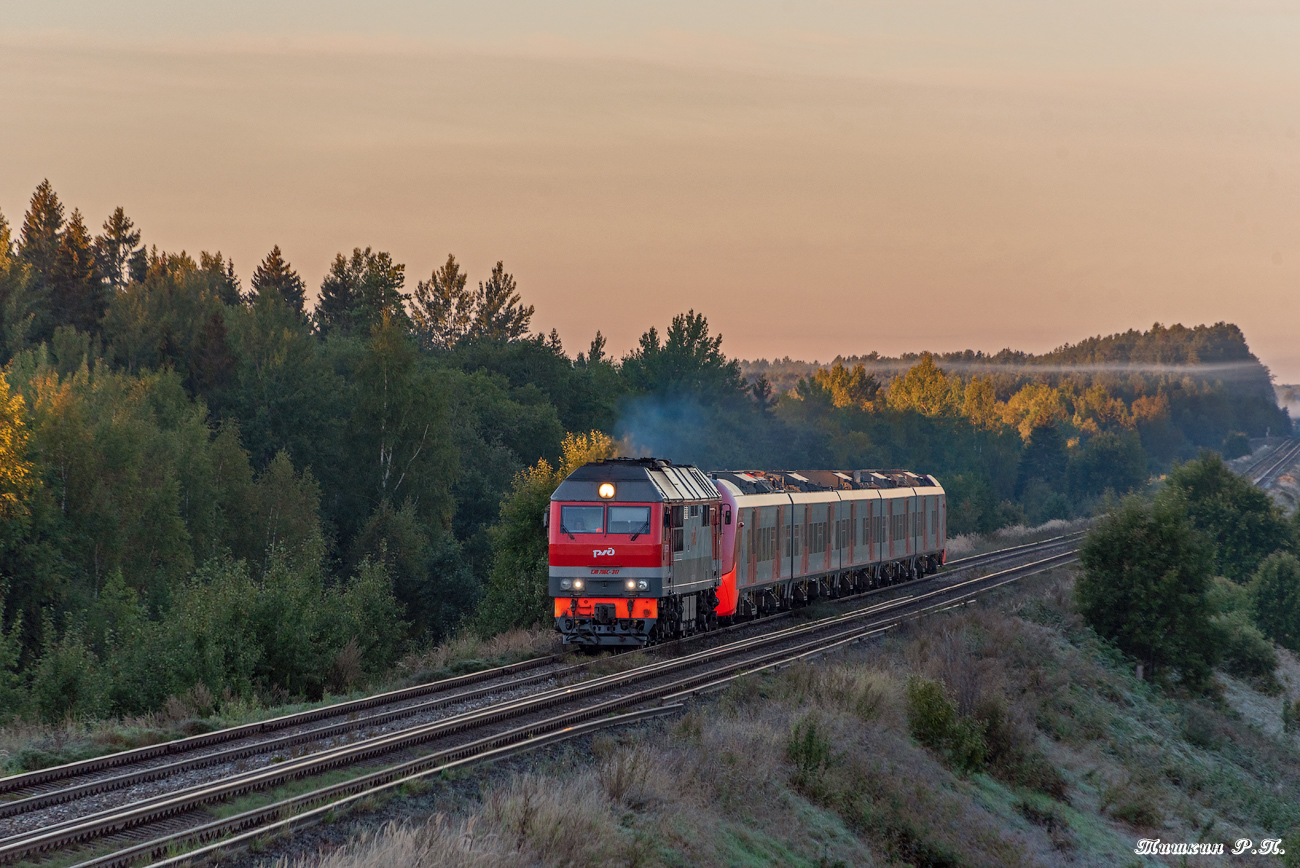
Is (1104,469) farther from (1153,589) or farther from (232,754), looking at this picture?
(232,754)

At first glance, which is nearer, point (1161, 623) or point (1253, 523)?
point (1161, 623)

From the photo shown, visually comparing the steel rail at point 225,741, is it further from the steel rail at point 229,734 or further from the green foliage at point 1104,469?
the green foliage at point 1104,469

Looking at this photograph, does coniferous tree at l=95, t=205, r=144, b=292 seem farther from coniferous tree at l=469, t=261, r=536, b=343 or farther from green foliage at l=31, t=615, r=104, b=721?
green foliage at l=31, t=615, r=104, b=721

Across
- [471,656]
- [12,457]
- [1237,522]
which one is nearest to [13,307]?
[12,457]

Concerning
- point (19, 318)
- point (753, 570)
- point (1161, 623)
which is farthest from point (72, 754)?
point (19, 318)

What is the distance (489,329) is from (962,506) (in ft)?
153

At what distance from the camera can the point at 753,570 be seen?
31312 millimetres

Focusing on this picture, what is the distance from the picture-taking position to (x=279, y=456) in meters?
62.4

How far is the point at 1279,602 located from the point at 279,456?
5239cm

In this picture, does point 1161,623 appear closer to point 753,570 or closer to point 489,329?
point 753,570

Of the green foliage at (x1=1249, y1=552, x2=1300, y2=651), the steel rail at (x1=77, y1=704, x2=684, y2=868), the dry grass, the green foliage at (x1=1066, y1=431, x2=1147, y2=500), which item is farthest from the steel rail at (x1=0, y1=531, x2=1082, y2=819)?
the green foliage at (x1=1066, y1=431, x2=1147, y2=500)

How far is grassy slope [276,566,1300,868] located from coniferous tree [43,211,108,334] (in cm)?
6202

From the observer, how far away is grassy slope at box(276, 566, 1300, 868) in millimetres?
12367

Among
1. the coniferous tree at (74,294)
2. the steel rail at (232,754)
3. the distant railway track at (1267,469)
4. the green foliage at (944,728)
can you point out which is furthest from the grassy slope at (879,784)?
the distant railway track at (1267,469)
